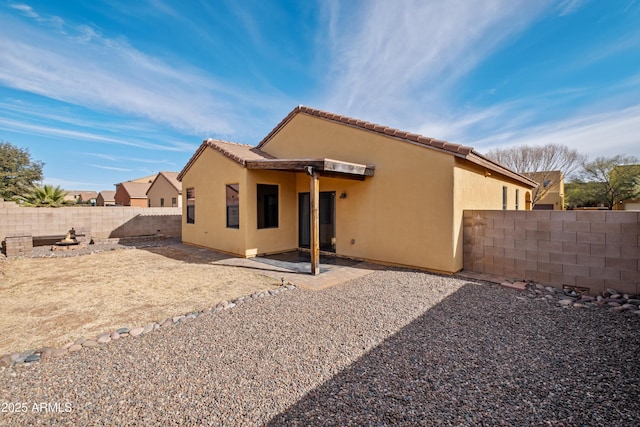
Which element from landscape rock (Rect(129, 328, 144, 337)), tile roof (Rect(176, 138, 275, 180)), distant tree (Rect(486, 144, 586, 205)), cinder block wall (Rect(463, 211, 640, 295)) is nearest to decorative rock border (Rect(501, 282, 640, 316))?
cinder block wall (Rect(463, 211, 640, 295))

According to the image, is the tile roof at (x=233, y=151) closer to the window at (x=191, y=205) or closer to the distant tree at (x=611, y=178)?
the window at (x=191, y=205)

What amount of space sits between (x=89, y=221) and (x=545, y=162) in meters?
41.1

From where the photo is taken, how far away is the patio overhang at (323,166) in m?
7.79

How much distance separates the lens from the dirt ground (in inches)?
177

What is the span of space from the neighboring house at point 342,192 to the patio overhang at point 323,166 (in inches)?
1.4

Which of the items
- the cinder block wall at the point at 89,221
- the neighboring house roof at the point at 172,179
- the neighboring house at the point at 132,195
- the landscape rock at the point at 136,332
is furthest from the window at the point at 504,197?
the neighboring house at the point at 132,195

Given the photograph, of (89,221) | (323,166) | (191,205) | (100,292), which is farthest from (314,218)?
(89,221)

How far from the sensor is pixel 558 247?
661cm

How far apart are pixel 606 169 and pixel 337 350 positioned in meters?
45.1

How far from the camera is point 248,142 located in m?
14.1

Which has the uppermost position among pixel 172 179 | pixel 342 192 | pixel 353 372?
pixel 172 179

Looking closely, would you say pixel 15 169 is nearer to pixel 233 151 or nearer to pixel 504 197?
pixel 233 151

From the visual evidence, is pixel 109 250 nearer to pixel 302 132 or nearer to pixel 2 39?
pixel 2 39

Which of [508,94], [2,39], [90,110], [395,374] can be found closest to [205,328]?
[395,374]
